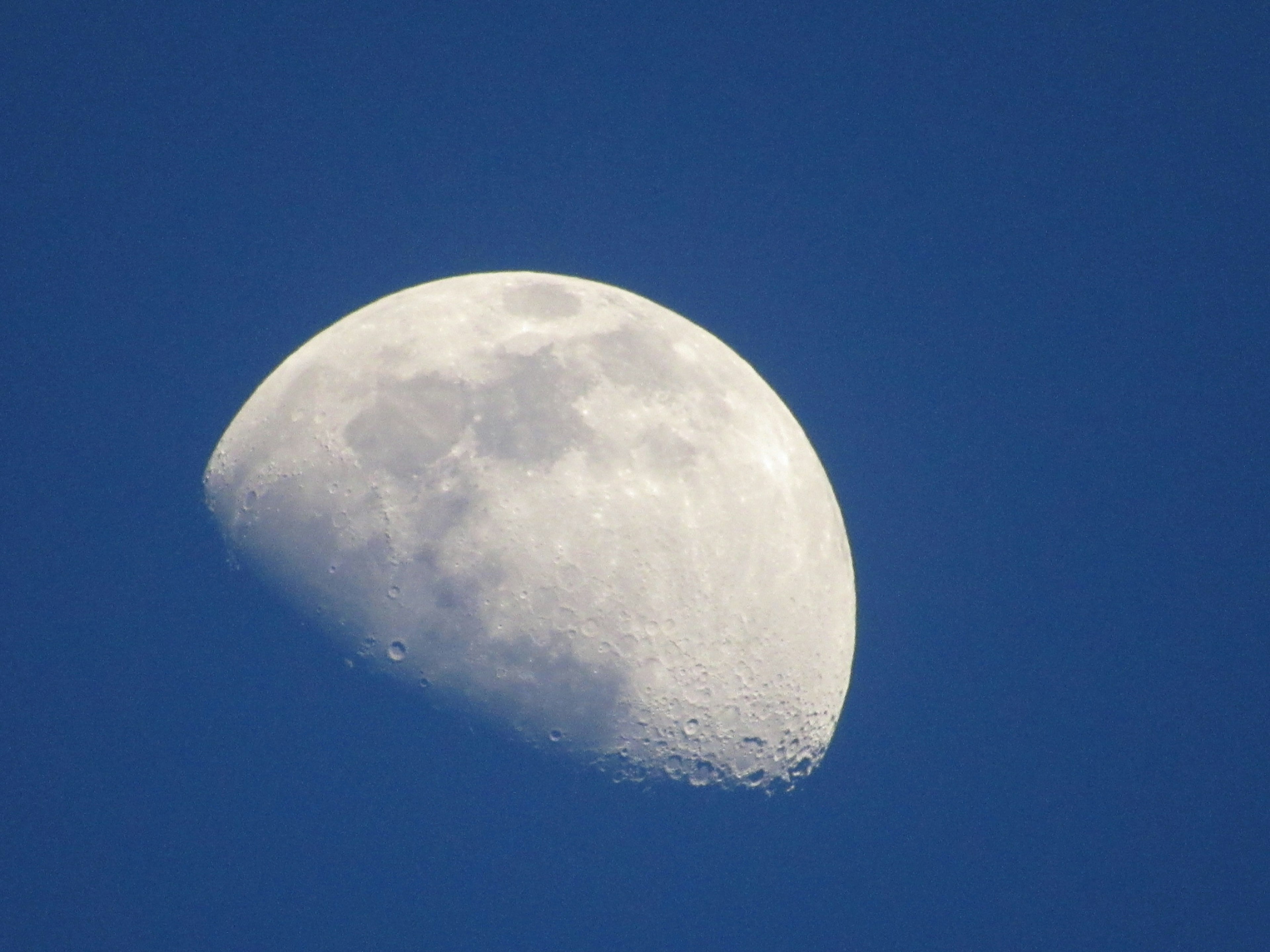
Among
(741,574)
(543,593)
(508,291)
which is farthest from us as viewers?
(508,291)

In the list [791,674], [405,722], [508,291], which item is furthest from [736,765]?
[508,291]

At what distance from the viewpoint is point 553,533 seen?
22.0 ft

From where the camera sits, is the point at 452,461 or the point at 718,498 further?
the point at 718,498

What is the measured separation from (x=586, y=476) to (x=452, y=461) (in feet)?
2.79

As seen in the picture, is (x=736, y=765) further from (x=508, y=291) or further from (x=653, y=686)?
(x=508, y=291)

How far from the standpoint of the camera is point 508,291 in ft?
27.6

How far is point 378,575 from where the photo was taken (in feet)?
21.8

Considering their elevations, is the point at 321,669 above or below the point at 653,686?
below

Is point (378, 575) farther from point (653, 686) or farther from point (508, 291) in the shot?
point (508, 291)

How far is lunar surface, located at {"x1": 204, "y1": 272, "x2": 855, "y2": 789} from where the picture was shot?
6609mm

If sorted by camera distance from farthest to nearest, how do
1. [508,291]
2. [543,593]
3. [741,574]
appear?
[508,291], [741,574], [543,593]

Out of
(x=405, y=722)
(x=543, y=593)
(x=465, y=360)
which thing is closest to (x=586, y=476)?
(x=543, y=593)

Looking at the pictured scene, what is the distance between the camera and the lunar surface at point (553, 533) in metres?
6.61

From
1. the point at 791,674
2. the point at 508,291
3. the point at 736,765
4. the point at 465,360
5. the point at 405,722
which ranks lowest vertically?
the point at 405,722
